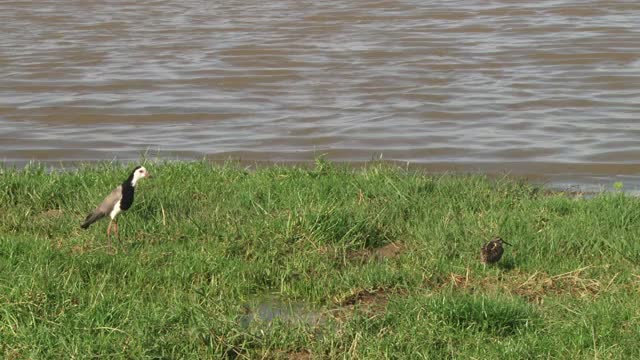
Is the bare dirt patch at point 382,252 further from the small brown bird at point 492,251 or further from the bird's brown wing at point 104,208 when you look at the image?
the bird's brown wing at point 104,208

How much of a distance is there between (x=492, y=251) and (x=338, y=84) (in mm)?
8223

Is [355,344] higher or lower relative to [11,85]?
higher

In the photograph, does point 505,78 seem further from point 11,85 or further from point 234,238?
point 234,238

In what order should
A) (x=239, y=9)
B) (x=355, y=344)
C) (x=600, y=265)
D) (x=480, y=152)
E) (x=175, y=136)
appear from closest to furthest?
(x=355, y=344), (x=600, y=265), (x=480, y=152), (x=175, y=136), (x=239, y=9)

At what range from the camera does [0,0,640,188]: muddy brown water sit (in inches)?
505

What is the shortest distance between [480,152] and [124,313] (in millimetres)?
6214

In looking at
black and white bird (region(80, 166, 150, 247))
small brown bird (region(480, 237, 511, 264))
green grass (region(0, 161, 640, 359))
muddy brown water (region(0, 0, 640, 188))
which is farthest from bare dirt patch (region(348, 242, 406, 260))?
muddy brown water (region(0, 0, 640, 188))

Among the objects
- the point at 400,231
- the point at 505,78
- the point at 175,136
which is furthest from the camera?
the point at 505,78

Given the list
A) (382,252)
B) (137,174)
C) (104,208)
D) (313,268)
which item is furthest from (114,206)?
(382,252)

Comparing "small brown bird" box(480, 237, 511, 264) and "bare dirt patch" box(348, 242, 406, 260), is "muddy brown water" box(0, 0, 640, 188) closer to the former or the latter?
"bare dirt patch" box(348, 242, 406, 260)

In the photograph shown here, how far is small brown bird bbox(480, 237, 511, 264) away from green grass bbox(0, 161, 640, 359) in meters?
0.09

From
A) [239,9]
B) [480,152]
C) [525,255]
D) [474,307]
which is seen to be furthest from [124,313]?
[239,9]

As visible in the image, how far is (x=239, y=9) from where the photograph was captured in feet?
74.8

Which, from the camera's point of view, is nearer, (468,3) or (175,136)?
(175,136)
